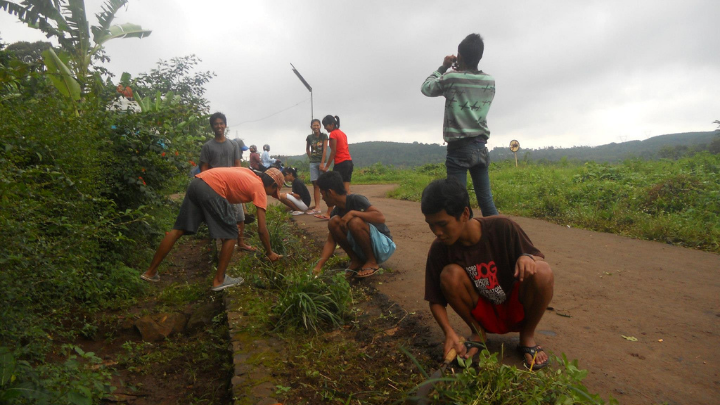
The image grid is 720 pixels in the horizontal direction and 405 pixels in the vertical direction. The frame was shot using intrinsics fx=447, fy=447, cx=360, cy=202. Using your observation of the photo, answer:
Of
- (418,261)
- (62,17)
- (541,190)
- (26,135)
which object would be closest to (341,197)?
(418,261)

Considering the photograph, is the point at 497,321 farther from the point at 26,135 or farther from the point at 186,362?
the point at 26,135

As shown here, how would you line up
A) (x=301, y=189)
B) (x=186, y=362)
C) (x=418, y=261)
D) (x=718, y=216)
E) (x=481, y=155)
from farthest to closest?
(x=301, y=189) → (x=718, y=216) → (x=418, y=261) → (x=481, y=155) → (x=186, y=362)

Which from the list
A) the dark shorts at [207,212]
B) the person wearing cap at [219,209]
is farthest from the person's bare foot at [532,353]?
the dark shorts at [207,212]

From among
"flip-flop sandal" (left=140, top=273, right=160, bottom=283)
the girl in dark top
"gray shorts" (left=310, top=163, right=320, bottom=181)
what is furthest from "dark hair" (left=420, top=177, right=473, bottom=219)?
"gray shorts" (left=310, top=163, right=320, bottom=181)

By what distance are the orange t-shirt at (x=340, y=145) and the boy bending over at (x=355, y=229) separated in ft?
10.6

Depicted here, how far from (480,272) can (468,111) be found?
6.17 ft

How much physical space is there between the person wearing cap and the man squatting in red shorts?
2.31m

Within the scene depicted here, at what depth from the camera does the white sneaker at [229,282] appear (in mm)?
4225

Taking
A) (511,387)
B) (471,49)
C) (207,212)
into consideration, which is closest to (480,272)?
(511,387)

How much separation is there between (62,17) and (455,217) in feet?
25.5

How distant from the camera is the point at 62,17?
7172mm

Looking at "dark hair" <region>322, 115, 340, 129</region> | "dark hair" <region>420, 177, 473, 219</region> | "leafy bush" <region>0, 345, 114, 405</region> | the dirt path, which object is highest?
"dark hair" <region>322, 115, 340, 129</region>

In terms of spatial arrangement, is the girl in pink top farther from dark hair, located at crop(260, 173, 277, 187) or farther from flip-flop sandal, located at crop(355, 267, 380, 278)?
flip-flop sandal, located at crop(355, 267, 380, 278)

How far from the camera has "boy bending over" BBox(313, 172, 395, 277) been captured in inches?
157
